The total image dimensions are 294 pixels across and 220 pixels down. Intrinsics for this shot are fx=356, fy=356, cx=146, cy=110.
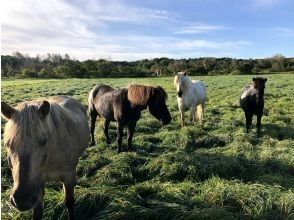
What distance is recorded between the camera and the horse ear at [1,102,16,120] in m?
3.27

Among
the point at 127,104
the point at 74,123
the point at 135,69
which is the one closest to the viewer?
the point at 74,123

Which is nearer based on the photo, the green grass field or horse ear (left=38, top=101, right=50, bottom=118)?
horse ear (left=38, top=101, right=50, bottom=118)

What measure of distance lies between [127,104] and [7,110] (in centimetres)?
494

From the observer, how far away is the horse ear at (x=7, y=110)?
10.7 ft

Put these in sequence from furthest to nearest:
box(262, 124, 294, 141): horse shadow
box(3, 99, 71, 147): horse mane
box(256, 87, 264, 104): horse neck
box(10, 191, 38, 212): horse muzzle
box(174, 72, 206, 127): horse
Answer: box(174, 72, 206, 127): horse, box(256, 87, 264, 104): horse neck, box(262, 124, 294, 141): horse shadow, box(3, 99, 71, 147): horse mane, box(10, 191, 38, 212): horse muzzle

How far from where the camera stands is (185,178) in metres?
6.05

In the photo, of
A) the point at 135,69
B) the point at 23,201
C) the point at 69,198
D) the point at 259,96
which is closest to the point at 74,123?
the point at 69,198

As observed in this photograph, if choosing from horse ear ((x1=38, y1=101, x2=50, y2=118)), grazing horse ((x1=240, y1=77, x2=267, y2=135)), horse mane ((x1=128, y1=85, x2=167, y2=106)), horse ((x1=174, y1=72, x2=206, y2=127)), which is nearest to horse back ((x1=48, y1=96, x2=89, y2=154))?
horse ear ((x1=38, y1=101, x2=50, y2=118))

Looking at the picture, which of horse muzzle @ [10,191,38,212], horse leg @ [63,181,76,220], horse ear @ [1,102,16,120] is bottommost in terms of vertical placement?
horse leg @ [63,181,76,220]

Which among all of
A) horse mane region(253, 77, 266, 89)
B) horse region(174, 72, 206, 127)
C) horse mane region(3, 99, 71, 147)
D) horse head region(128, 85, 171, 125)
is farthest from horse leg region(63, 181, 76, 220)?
horse mane region(253, 77, 266, 89)

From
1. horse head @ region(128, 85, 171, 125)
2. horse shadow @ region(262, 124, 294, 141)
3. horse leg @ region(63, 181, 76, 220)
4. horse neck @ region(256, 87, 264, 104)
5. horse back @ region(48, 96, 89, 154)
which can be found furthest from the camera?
horse neck @ region(256, 87, 264, 104)

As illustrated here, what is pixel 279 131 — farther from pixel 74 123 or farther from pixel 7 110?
pixel 7 110

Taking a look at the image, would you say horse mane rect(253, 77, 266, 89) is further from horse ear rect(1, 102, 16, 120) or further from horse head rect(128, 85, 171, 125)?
horse ear rect(1, 102, 16, 120)

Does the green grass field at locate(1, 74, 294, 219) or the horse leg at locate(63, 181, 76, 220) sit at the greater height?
the horse leg at locate(63, 181, 76, 220)
